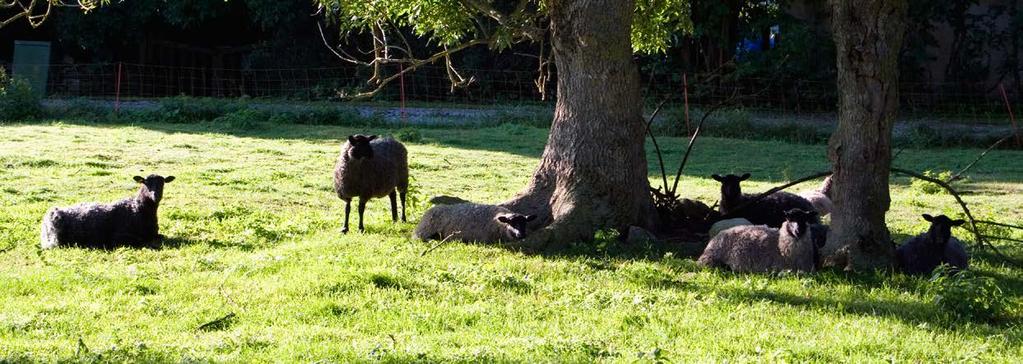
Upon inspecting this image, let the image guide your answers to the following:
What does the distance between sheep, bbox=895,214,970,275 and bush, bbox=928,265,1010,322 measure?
1406 millimetres

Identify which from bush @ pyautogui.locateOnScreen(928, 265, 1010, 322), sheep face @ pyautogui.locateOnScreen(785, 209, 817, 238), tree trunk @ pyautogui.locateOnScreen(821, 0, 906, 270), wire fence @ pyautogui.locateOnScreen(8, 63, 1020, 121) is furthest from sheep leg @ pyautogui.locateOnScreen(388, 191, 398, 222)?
wire fence @ pyautogui.locateOnScreen(8, 63, 1020, 121)

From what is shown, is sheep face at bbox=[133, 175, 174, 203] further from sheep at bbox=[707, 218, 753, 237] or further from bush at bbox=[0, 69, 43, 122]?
bush at bbox=[0, 69, 43, 122]

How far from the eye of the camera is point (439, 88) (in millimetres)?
30781

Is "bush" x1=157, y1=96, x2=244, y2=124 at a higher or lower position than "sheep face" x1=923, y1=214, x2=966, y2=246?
higher

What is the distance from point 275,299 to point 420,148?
39.5 feet

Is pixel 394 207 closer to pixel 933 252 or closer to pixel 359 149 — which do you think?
pixel 359 149

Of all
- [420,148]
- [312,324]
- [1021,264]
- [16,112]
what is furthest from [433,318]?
[16,112]

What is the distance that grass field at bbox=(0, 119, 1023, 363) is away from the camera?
6598mm

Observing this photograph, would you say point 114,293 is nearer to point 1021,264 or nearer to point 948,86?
point 1021,264

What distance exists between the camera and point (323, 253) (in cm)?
999

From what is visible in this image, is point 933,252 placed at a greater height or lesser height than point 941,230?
lesser

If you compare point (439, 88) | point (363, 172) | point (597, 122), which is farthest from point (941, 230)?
point (439, 88)

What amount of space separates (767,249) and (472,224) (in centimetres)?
296

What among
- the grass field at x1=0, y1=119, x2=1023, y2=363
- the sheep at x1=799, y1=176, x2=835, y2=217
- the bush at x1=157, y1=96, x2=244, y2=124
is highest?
the bush at x1=157, y1=96, x2=244, y2=124
